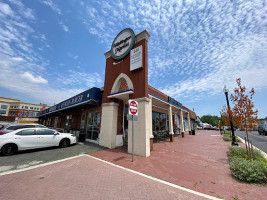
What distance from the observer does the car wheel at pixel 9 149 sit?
668 cm

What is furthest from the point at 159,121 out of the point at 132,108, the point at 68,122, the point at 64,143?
the point at 68,122

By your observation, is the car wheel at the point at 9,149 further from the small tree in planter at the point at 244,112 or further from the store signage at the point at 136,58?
the small tree in planter at the point at 244,112

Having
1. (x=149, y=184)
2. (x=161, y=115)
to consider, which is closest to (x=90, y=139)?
(x=149, y=184)

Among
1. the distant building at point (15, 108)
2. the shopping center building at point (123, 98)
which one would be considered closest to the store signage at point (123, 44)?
the shopping center building at point (123, 98)

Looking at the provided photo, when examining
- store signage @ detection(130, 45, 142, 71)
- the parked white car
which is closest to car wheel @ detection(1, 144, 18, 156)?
the parked white car

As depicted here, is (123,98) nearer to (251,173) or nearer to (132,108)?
(132,108)

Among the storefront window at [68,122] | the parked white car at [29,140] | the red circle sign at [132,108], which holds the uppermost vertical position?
the red circle sign at [132,108]

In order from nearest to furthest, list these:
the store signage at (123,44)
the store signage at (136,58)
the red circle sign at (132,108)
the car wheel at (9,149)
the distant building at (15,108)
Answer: the red circle sign at (132,108) < the car wheel at (9,149) < the store signage at (136,58) < the store signage at (123,44) < the distant building at (15,108)

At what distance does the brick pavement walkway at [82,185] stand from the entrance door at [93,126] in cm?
606

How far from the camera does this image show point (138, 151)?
23.8 feet

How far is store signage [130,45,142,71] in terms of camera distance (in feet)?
27.0

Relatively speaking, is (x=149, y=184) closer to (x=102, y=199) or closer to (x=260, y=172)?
(x=102, y=199)

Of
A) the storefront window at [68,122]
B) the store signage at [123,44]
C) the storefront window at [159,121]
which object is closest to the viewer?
the store signage at [123,44]

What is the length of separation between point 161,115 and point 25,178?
51.9 feet
